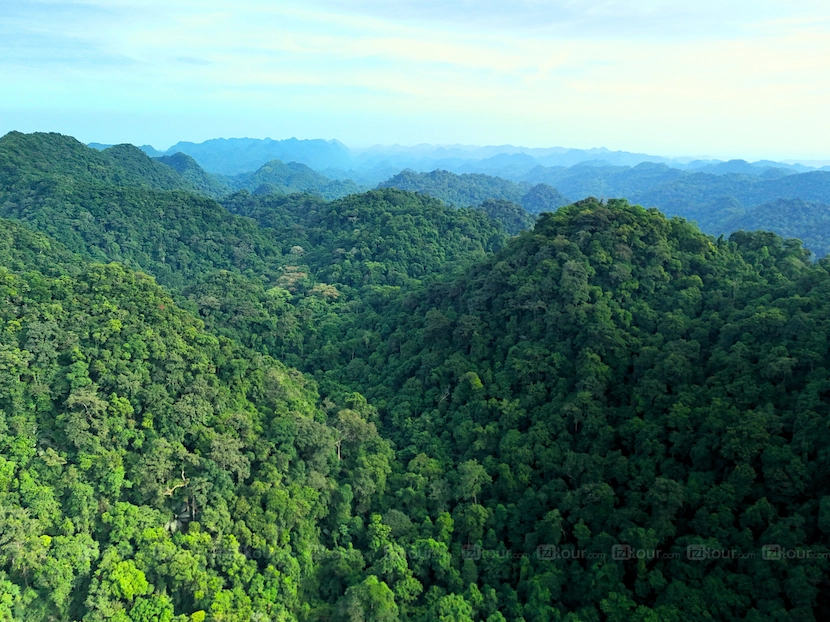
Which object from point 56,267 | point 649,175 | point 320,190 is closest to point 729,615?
point 56,267

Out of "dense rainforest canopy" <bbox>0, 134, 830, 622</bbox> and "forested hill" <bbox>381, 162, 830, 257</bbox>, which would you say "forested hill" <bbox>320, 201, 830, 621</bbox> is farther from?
"forested hill" <bbox>381, 162, 830, 257</bbox>

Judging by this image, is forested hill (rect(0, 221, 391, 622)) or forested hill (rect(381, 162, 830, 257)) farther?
forested hill (rect(381, 162, 830, 257))

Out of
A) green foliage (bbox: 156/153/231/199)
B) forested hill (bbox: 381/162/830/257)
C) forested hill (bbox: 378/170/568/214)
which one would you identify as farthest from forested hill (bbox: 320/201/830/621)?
green foliage (bbox: 156/153/231/199)

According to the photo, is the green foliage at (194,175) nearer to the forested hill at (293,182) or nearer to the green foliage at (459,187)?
the forested hill at (293,182)

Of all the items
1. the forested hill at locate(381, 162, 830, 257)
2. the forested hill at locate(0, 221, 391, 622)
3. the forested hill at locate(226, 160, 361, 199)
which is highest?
the forested hill at locate(226, 160, 361, 199)

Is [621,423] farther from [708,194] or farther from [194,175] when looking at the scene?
[194,175]

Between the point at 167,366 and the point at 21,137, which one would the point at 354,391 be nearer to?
the point at 167,366

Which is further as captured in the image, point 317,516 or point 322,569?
point 317,516

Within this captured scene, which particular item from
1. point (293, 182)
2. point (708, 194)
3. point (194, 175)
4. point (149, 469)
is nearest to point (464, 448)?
point (149, 469)
